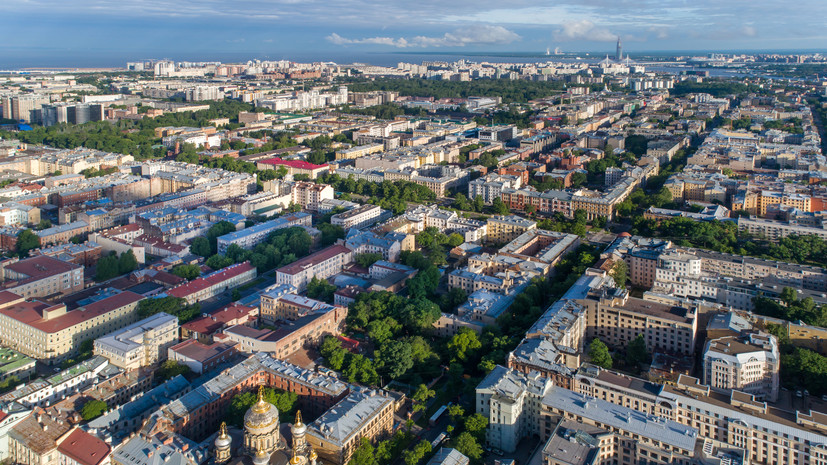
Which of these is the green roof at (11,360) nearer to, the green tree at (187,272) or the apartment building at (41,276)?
the apartment building at (41,276)

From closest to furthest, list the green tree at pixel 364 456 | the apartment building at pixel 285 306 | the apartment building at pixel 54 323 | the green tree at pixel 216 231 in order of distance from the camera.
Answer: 1. the green tree at pixel 364 456
2. the apartment building at pixel 54 323
3. the apartment building at pixel 285 306
4. the green tree at pixel 216 231

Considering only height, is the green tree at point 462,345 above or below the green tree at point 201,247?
below

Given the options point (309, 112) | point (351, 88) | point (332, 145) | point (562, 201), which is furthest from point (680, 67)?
point (562, 201)

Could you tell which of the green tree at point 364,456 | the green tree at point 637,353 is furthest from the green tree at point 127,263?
the green tree at point 637,353

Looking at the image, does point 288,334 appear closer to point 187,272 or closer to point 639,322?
point 187,272

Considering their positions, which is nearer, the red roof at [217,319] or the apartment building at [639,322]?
the apartment building at [639,322]

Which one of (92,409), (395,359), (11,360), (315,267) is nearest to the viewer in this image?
(92,409)

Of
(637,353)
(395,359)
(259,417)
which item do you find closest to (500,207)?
(637,353)
